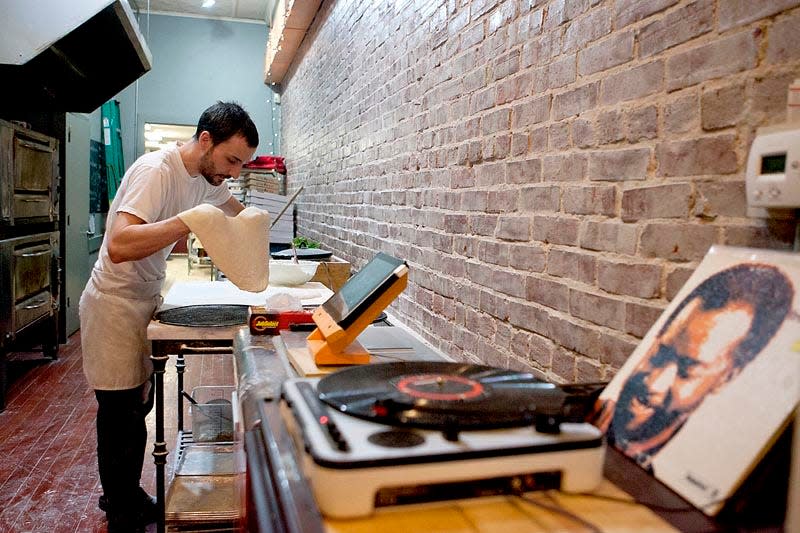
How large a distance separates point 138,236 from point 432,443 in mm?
1675

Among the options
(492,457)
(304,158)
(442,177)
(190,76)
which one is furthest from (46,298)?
(190,76)

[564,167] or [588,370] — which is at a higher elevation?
[564,167]

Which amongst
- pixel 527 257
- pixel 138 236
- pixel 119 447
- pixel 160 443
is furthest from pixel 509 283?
pixel 119 447

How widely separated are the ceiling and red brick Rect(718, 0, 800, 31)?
8.74m

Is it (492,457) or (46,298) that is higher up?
(492,457)

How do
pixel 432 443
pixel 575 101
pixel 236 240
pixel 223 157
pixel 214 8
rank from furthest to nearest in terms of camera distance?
1. pixel 214 8
2. pixel 223 157
3. pixel 236 240
4. pixel 575 101
5. pixel 432 443

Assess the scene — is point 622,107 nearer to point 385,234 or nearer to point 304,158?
point 385,234

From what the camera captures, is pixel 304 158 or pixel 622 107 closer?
pixel 622 107

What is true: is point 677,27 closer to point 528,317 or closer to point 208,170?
point 528,317

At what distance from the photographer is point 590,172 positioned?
141 centimetres

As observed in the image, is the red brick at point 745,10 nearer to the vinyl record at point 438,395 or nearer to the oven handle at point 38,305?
the vinyl record at point 438,395

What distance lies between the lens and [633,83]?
1.27m

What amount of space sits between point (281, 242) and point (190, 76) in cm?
493

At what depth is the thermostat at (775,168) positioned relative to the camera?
0.86 meters
